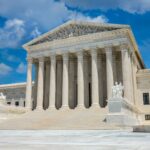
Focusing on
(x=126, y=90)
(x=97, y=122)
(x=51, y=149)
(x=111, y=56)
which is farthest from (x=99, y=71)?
(x=51, y=149)

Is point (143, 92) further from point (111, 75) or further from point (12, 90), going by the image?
point (12, 90)

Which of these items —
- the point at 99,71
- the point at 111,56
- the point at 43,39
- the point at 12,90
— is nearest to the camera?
the point at 111,56

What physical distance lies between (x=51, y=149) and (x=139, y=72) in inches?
1456

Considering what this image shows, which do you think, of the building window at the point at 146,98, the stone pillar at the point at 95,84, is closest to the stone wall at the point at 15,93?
the stone pillar at the point at 95,84

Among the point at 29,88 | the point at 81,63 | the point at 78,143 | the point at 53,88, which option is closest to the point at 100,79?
the point at 81,63

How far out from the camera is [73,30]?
3975cm

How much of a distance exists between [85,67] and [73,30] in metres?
6.54

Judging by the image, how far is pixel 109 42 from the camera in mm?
36344

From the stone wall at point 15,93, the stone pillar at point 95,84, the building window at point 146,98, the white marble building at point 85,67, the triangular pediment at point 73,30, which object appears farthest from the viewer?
the stone wall at point 15,93

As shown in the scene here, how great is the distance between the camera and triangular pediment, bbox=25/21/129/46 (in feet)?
122

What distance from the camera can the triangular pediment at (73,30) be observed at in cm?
3712

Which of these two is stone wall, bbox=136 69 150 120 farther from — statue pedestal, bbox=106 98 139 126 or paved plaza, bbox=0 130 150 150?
paved plaza, bbox=0 130 150 150

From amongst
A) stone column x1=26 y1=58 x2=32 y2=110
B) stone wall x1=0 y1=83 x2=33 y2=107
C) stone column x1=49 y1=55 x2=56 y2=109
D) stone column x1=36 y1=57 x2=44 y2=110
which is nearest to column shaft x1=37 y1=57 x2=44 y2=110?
stone column x1=36 y1=57 x2=44 y2=110

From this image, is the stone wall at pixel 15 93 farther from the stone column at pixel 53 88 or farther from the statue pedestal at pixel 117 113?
the statue pedestal at pixel 117 113
